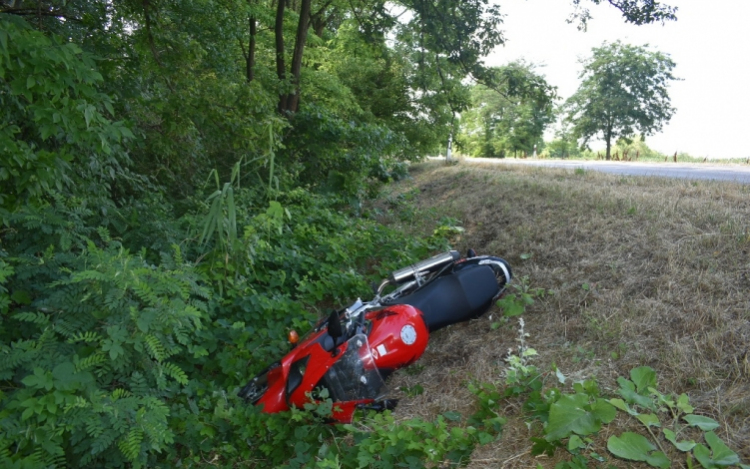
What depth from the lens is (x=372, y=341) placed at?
13.7ft

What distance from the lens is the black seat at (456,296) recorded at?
485 cm

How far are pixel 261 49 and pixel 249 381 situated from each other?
12408 mm

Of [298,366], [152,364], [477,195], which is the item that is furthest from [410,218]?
[152,364]

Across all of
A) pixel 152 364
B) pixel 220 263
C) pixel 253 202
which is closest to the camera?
pixel 152 364

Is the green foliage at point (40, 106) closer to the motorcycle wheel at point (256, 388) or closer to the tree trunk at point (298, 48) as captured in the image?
the motorcycle wheel at point (256, 388)

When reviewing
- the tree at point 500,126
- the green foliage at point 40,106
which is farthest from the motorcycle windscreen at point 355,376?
the tree at point 500,126

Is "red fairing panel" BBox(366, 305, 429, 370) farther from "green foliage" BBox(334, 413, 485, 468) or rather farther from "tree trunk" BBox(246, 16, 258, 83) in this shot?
"tree trunk" BBox(246, 16, 258, 83)

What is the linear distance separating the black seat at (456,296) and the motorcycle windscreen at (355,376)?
86cm

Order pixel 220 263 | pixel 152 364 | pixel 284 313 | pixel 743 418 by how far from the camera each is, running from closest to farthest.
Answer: pixel 743 418
pixel 152 364
pixel 220 263
pixel 284 313

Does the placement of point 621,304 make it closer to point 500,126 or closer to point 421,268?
point 421,268

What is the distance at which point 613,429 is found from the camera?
2.99 m

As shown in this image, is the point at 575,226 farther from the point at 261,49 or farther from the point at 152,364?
the point at 261,49

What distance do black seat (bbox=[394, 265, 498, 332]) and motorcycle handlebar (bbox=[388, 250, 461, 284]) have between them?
1.04ft

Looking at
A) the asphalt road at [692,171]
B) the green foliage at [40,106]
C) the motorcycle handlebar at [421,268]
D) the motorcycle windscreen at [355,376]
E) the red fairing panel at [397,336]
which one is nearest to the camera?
the green foliage at [40,106]
